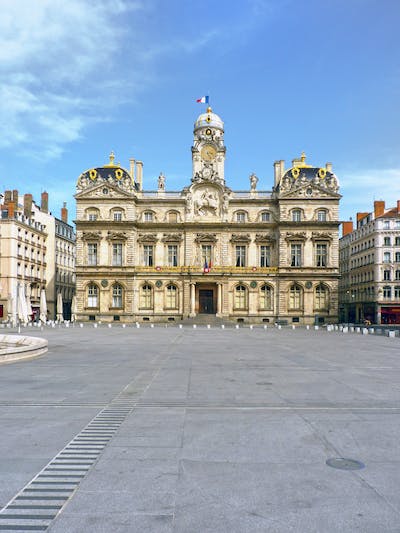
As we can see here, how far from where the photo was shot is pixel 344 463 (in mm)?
8344

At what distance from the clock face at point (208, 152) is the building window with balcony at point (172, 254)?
14.3m

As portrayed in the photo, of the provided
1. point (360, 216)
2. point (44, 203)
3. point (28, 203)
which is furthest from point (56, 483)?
point (360, 216)

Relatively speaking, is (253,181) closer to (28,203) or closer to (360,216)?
(360,216)

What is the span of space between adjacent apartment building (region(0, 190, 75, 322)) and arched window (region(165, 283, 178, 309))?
2019 cm

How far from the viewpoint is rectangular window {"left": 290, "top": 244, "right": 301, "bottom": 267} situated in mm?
71562

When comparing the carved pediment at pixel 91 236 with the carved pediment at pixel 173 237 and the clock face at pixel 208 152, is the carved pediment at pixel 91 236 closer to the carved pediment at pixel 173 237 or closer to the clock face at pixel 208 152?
the carved pediment at pixel 173 237

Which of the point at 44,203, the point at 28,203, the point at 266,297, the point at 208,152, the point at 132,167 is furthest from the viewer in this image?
the point at 44,203

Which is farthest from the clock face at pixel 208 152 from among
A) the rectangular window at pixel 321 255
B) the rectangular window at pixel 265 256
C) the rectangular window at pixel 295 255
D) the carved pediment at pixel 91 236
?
the rectangular window at pixel 321 255

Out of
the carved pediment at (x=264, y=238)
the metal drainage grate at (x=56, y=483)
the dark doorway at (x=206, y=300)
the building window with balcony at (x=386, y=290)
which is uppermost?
the carved pediment at (x=264, y=238)

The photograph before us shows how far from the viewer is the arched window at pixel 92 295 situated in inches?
2859

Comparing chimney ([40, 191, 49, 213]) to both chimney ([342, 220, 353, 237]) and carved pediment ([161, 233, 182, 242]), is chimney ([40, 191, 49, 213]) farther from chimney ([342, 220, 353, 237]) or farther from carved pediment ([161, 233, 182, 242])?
chimney ([342, 220, 353, 237])

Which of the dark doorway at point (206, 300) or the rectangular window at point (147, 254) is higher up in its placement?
the rectangular window at point (147, 254)

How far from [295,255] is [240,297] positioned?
1025 cm

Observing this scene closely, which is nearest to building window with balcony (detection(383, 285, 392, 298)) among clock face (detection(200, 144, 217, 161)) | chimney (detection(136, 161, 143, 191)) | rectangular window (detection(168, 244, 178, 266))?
rectangular window (detection(168, 244, 178, 266))
